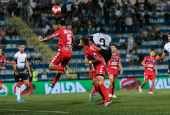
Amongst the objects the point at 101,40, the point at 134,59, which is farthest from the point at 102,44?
the point at 134,59

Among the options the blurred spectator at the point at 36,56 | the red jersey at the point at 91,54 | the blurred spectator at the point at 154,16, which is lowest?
the blurred spectator at the point at 36,56

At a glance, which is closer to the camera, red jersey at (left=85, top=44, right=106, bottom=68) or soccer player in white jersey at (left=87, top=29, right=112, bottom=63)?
red jersey at (left=85, top=44, right=106, bottom=68)

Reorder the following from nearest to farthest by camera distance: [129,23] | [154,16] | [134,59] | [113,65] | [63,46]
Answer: [63,46]
[113,65]
[134,59]
[129,23]
[154,16]

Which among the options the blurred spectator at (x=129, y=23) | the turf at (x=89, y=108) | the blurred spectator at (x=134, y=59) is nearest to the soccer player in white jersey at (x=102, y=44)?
the turf at (x=89, y=108)

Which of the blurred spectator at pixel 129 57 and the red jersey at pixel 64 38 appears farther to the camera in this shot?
the blurred spectator at pixel 129 57

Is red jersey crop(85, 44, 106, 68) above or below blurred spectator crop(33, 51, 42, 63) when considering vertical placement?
above

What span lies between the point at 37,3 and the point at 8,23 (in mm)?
3112

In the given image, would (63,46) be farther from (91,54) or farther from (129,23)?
(129,23)

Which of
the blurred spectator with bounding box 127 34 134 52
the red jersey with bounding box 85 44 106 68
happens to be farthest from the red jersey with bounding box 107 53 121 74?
the blurred spectator with bounding box 127 34 134 52

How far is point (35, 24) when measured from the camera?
29766 mm

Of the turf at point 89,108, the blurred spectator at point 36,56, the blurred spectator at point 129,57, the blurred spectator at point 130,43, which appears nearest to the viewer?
the turf at point 89,108

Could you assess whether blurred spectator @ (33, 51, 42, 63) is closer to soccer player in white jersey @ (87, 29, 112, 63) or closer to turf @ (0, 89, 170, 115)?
turf @ (0, 89, 170, 115)

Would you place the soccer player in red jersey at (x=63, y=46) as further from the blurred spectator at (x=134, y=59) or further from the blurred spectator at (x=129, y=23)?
the blurred spectator at (x=129, y=23)

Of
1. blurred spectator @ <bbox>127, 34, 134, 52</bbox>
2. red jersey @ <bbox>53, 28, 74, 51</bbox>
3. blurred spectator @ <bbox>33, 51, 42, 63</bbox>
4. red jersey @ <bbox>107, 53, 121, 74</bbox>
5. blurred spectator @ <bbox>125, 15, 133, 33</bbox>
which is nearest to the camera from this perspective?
red jersey @ <bbox>53, 28, 74, 51</bbox>
